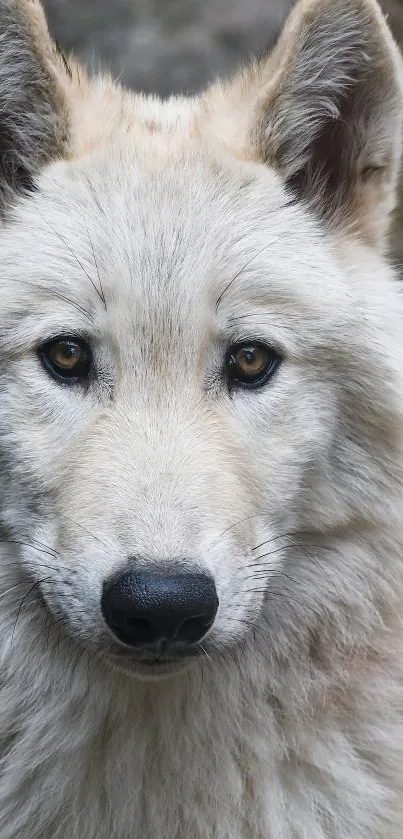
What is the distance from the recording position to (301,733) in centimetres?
356

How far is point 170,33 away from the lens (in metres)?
9.52

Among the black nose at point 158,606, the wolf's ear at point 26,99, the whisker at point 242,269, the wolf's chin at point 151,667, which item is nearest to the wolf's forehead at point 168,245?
the whisker at point 242,269

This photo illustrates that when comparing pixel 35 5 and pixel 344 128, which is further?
pixel 344 128

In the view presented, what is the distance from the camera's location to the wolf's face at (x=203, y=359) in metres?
2.99

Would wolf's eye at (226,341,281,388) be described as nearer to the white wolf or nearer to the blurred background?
the white wolf

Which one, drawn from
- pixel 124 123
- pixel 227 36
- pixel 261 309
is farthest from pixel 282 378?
pixel 227 36

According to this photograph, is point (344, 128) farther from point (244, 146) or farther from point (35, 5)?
point (35, 5)

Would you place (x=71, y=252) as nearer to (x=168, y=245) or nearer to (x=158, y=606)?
(x=168, y=245)

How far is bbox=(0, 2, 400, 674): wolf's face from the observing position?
2.99 metres

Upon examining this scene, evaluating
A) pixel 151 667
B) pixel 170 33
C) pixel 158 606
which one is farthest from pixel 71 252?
pixel 170 33

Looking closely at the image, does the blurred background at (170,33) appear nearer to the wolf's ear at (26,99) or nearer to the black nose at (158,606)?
the wolf's ear at (26,99)

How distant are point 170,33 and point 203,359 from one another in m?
7.08

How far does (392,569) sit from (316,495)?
415mm

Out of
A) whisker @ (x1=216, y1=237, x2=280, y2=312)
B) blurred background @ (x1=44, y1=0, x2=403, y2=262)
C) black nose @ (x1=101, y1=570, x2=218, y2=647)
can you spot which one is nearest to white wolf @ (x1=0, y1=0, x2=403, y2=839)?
whisker @ (x1=216, y1=237, x2=280, y2=312)
